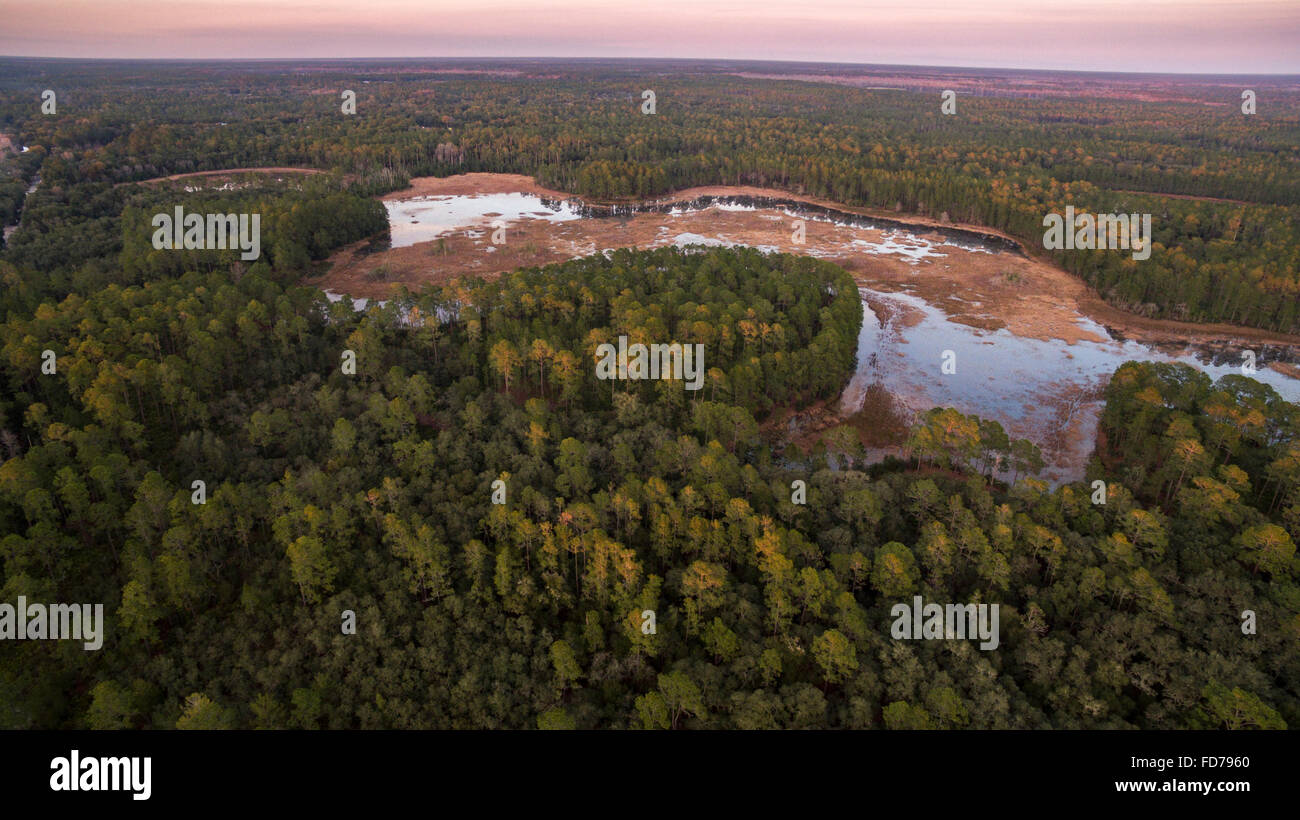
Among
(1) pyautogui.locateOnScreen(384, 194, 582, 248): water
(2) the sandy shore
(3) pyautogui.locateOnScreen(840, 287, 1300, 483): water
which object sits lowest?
(3) pyautogui.locateOnScreen(840, 287, 1300, 483): water

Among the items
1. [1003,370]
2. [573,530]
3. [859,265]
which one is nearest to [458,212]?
[859,265]

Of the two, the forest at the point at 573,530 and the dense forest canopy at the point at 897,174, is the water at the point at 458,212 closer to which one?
the dense forest canopy at the point at 897,174

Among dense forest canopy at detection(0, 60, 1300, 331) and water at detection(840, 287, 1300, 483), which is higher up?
dense forest canopy at detection(0, 60, 1300, 331)

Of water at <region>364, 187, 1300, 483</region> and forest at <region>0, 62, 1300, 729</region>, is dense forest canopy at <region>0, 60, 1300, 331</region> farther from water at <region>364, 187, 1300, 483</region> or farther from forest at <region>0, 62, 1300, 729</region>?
forest at <region>0, 62, 1300, 729</region>

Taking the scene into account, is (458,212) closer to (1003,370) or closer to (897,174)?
(897,174)

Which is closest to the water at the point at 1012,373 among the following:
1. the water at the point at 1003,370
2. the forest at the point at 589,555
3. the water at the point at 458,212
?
the water at the point at 1003,370

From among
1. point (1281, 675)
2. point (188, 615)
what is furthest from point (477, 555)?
point (1281, 675)

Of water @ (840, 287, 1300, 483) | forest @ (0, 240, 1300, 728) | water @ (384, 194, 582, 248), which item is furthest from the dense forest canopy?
forest @ (0, 240, 1300, 728)

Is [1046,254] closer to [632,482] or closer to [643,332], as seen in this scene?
[643,332]
